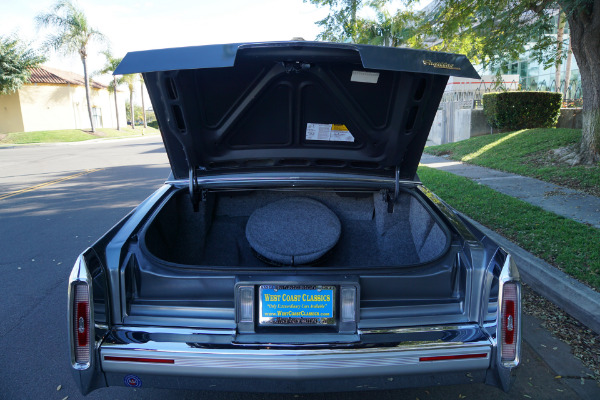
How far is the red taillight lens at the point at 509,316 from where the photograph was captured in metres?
2.06

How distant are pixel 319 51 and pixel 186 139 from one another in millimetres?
1111

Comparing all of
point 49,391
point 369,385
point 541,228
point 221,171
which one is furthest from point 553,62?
point 49,391

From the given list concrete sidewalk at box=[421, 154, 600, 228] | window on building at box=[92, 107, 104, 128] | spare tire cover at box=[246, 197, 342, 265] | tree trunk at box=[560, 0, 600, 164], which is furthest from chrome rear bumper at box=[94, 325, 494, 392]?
window on building at box=[92, 107, 104, 128]

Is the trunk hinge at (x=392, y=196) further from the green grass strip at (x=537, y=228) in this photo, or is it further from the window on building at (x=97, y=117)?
the window on building at (x=97, y=117)

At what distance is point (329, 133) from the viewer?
314cm

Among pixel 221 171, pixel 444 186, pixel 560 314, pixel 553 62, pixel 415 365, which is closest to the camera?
pixel 415 365

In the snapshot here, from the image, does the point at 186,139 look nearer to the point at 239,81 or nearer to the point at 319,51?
the point at 239,81

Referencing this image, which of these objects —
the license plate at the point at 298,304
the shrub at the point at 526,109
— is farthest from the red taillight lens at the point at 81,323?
the shrub at the point at 526,109

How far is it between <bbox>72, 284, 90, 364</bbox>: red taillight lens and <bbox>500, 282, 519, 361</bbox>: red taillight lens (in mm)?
1940

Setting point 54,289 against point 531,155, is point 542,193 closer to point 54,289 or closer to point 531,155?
point 531,155

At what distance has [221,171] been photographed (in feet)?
10.6

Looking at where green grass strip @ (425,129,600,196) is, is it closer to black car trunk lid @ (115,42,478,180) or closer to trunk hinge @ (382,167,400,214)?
trunk hinge @ (382,167,400,214)

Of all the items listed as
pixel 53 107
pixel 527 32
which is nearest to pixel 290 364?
pixel 527 32

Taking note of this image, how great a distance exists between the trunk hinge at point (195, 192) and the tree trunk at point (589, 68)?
8014mm
